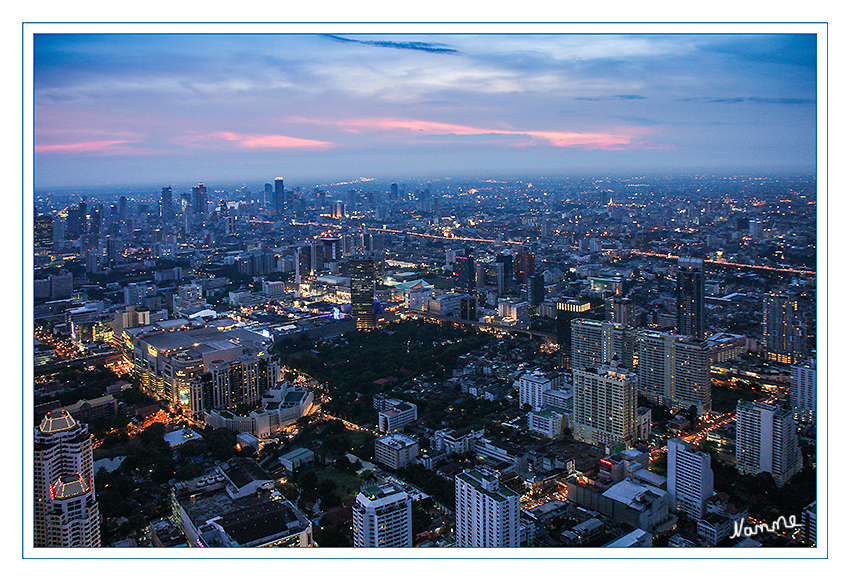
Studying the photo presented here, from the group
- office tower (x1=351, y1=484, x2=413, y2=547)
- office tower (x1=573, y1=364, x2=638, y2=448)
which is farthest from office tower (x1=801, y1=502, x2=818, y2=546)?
office tower (x1=573, y1=364, x2=638, y2=448)

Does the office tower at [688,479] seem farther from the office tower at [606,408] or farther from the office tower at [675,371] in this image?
the office tower at [675,371]

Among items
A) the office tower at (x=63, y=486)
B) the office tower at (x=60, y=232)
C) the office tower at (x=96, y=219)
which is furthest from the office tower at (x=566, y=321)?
the office tower at (x=96, y=219)

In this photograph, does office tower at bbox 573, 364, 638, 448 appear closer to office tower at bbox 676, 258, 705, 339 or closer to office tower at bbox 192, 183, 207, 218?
office tower at bbox 676, 258, 705, 339

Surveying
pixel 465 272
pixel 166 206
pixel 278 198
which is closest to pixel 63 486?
pixel 166 206

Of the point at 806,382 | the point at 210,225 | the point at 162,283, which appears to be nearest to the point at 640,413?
the point at 806,382

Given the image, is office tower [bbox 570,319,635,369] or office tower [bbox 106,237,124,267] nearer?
office tower [bbox 570,319,635,369]

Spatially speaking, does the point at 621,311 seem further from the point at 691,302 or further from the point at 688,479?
the point at 688,479
